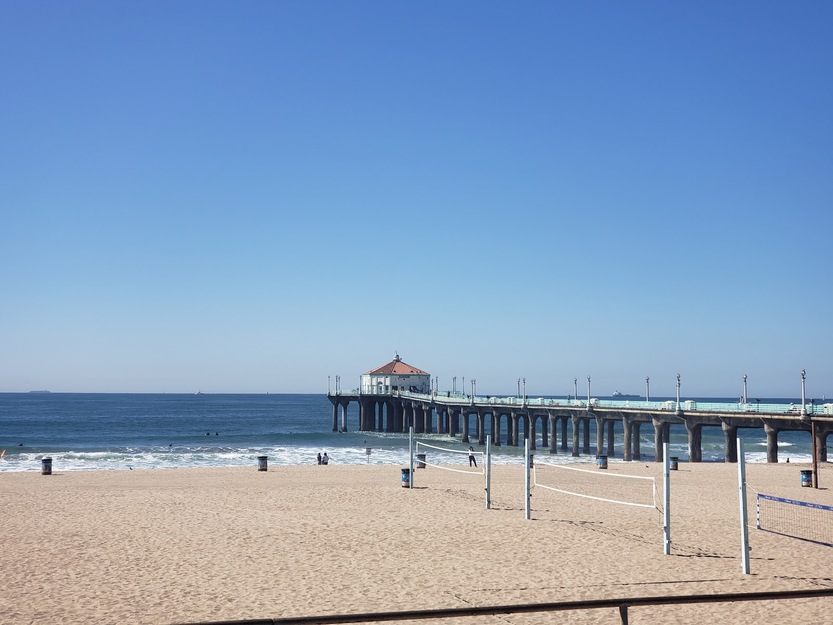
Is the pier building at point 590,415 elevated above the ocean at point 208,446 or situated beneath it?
elevated above

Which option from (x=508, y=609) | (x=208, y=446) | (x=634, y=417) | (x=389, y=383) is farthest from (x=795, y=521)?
(x=389, y=383)

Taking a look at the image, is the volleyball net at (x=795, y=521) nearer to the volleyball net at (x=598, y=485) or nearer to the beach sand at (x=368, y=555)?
the beach sand at (x=368, y=555)

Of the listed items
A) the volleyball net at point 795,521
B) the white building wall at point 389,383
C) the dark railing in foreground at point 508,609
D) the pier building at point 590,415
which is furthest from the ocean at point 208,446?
the dark railing in foreground at point 508,609

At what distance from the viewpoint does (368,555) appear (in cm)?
1274

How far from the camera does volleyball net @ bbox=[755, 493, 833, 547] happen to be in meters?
14.5

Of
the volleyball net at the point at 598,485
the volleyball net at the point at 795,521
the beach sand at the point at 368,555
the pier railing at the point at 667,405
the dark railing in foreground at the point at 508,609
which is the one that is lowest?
the volleyball net at the point at 598,485

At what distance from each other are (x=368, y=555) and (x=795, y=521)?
9944 millimetres

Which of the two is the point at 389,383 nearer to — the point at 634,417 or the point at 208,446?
the point at 208,446

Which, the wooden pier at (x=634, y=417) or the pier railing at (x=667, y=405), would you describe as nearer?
the wooden pier at (x=634, y=417)

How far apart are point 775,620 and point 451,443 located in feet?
166

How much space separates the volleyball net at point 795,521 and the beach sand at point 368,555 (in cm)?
50

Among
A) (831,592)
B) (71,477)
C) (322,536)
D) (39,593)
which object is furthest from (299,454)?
(831,592)

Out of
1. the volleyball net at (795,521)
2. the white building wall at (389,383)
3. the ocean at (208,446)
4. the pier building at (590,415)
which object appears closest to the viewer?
the volleyball net at (795,521)

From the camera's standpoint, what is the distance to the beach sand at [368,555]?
9.68 meters
